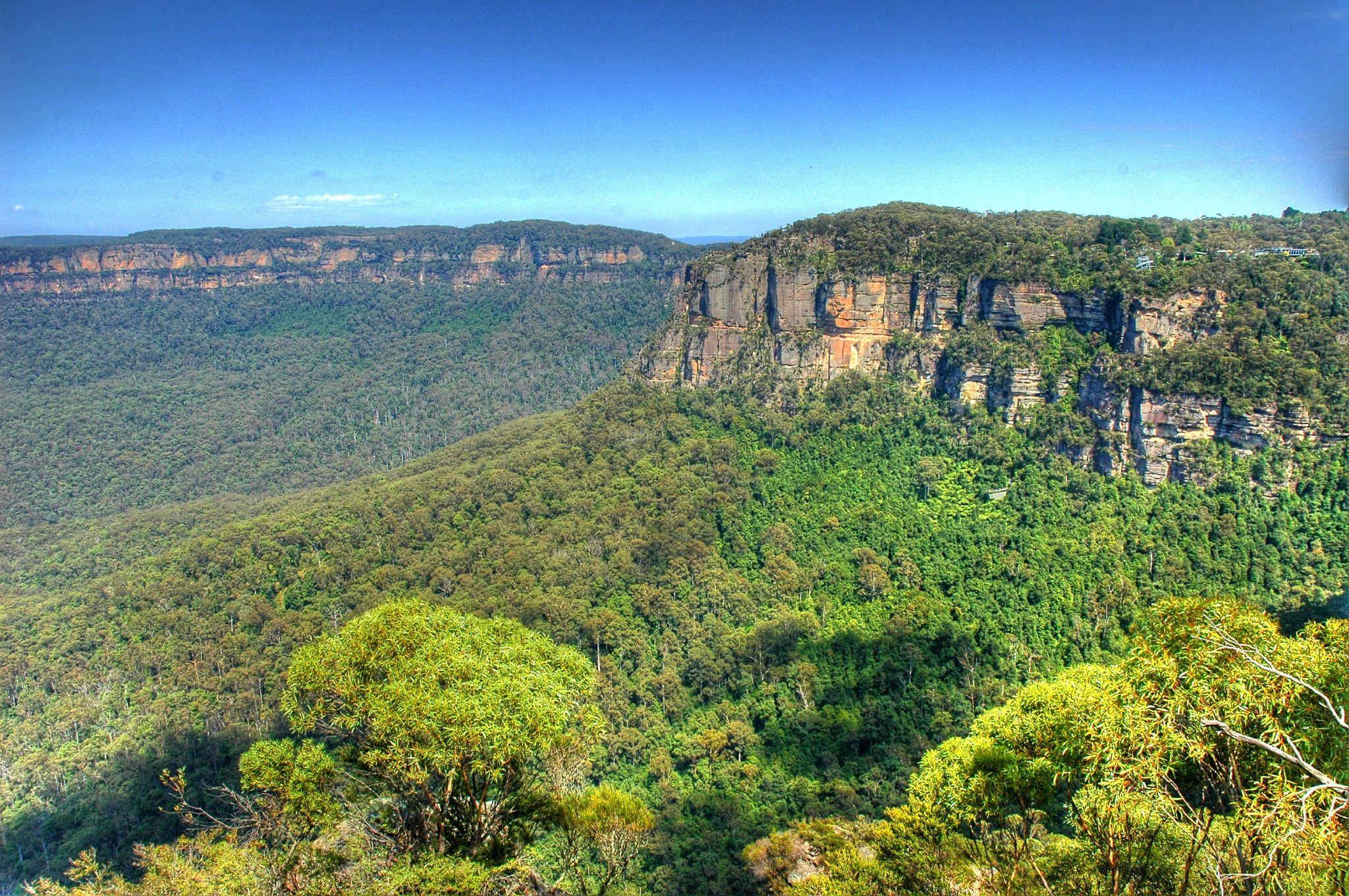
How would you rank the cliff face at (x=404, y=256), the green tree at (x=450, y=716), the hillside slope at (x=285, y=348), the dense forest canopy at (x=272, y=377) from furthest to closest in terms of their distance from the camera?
the cliff face at (x=404, y=256) < the hillside slope at (x=285, y=348) < the dense forest canopy at (x=272, y=377) < the green tree at (x=450, y=716)

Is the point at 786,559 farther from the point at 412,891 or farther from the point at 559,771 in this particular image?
the point at 412,891

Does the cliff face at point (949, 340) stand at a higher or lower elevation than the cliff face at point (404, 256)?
lower

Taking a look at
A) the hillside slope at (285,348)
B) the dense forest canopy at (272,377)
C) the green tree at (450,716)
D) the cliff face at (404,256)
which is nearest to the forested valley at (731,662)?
the green tree at (450,716)

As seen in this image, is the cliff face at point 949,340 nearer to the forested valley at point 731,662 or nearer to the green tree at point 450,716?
the forested valley at point 731,662

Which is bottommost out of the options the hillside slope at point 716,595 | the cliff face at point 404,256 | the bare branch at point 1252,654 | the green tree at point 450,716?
the hillside slope at point 716,595

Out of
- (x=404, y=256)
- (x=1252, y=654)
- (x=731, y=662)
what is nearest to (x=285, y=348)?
(x=404, y=256)

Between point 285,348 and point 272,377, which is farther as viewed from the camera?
point 285,348

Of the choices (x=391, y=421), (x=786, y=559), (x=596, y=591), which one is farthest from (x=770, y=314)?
(x=391, y=421)

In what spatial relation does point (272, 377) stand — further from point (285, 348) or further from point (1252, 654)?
point (1252, 654)
